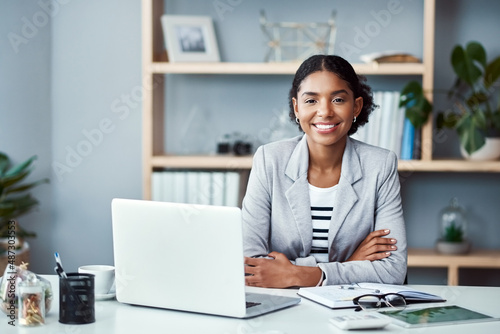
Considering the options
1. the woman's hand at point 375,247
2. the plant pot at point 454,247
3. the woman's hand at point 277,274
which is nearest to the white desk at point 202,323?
the woman's hand at point 277,274

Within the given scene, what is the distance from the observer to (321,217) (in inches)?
84.8

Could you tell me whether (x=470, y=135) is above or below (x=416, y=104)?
below

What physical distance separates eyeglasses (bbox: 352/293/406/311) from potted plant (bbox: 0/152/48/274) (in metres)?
1.89

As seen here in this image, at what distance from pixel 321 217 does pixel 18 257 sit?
4.99ft

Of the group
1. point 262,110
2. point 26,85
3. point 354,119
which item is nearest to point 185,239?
point 354,119

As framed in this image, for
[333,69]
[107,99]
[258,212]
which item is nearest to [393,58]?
[333,69]

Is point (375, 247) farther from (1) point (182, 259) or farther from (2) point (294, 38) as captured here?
(2) point (294, 38)

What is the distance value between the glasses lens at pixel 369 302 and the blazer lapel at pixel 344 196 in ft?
1.79

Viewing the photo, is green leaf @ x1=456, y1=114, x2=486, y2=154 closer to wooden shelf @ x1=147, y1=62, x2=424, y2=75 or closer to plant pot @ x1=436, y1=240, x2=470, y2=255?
wooden shelf @ x1=147, y1=62, x2=424, y2=75

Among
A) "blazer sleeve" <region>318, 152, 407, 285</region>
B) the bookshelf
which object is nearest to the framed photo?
the bookshelf

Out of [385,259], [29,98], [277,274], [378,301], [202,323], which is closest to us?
[202,323]

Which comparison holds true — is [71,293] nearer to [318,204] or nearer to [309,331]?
[309,331]

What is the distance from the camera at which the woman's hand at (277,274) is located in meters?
1.80

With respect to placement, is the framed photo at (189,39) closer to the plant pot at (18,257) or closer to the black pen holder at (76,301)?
the plant pot at (18,257)
